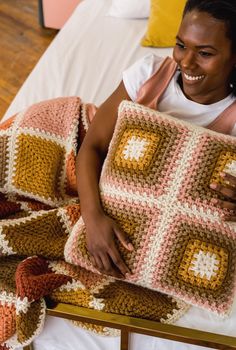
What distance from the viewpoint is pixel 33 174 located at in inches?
41.1

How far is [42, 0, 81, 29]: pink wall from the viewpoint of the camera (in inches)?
103

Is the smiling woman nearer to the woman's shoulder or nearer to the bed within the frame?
the woman's shoulder

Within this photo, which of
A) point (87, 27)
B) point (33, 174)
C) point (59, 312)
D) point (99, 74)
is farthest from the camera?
point (87, 27)

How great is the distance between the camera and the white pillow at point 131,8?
6.31ft

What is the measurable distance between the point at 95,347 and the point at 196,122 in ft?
1.75

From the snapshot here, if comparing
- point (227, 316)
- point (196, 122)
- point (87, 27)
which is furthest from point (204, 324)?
point (87, 27)

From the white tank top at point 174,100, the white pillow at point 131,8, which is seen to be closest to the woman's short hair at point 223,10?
the white tank top at point 174,100

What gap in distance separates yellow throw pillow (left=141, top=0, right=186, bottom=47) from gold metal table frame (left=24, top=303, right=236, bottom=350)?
1.20m

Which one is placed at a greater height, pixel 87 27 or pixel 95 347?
pixel 87 27

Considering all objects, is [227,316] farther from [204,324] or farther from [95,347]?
[95,347]

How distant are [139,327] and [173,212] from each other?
22 cm

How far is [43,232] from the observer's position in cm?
97

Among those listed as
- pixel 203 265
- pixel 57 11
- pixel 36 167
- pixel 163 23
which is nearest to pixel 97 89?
pixel 163 23

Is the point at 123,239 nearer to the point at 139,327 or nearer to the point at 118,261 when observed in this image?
the point at 118,261
